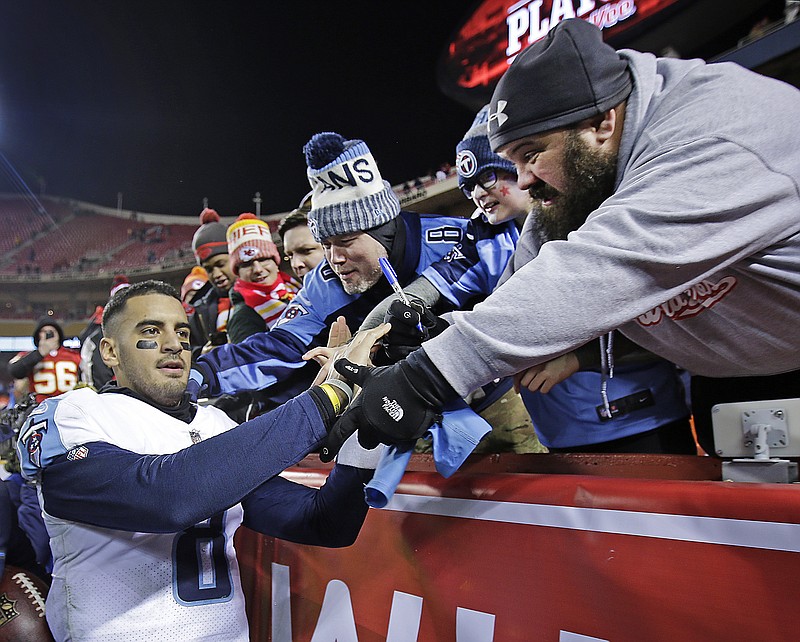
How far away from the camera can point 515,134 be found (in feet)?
4.17

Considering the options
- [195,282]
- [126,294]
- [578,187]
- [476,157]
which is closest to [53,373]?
[195,282]

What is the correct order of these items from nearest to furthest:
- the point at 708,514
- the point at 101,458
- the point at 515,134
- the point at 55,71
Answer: the point at 708,514 → the point at 515,134 → the point at 101,458 → the point at 55,71

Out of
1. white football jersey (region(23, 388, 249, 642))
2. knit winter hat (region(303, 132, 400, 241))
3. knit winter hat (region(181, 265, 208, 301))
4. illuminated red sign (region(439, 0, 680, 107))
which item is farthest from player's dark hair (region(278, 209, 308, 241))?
illuminated red sign (region(439, 0, 680, 107))

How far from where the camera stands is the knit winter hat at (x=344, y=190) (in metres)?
2.39

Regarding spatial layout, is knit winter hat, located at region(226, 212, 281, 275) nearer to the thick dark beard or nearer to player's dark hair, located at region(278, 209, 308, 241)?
player's dark hair, located at region(278, 209, 308, 241)

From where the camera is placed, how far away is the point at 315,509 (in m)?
1.62

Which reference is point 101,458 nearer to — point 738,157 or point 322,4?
point 738,157

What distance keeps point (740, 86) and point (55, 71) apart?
25782 millimetres

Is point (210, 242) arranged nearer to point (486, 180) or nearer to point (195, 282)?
point (195, 282)

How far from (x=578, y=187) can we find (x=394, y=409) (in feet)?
2.06

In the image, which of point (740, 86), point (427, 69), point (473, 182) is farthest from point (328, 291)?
point (427, 69)

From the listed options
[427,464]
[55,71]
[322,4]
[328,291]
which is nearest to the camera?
[427,464]

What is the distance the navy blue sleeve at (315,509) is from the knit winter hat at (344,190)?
3.39 ft

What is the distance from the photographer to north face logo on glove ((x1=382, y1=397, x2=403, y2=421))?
105cm
